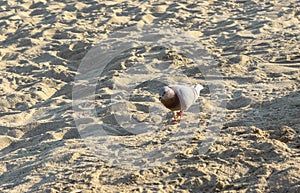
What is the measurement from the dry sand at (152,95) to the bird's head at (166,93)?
1.27 ft

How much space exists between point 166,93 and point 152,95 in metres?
1.21

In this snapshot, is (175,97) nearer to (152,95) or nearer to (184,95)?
(184,95)

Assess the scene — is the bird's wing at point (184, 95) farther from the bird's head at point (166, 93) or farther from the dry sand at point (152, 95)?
the dry sand at point (152, 95)

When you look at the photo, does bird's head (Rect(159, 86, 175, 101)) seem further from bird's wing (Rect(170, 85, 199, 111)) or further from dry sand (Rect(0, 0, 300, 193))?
dry sand (Rect(0, 0, 300, 193))

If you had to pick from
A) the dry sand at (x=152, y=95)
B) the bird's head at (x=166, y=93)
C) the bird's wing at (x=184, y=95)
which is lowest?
the dry sand at (x=152, y=95)

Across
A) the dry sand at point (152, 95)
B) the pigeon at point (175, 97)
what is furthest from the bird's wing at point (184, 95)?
the dry sand at point (152, 95)

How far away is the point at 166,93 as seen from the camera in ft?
11.6

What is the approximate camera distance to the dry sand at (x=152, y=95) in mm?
3246

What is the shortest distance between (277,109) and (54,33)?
154 inches

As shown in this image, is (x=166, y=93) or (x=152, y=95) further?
(x=152, y=95)

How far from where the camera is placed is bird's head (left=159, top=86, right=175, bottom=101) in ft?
Answer: 11.6

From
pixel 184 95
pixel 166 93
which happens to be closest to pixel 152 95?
pixel 184 95

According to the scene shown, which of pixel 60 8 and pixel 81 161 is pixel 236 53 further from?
pixel 60 8

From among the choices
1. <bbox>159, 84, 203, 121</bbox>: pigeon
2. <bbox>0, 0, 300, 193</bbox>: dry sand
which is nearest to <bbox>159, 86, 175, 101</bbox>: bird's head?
<bbox>159, 84, 203, 121</bbox>: pigeon
